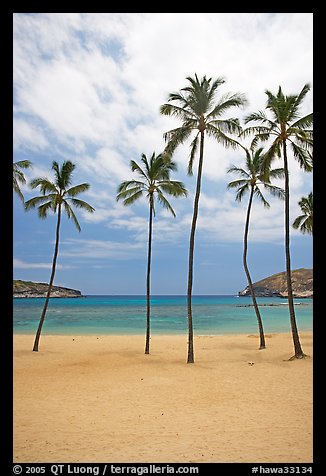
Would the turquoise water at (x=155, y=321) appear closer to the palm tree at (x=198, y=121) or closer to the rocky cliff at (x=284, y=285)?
the palm tree at (x=198, y=121)

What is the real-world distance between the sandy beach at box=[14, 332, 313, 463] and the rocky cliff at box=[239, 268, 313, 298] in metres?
122

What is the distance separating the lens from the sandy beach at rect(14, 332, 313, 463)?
5648 mm

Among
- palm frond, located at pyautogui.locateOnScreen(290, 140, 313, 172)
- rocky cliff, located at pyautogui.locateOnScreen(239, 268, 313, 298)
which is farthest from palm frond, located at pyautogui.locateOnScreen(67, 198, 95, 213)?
rocky cliff, located at pyautogui.locateOnScreen(239, 268, 313, 298)

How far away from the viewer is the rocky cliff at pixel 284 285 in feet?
419

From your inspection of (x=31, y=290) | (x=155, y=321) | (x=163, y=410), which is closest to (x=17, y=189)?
(x=163, y=410)

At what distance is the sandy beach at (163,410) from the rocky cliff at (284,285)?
122m

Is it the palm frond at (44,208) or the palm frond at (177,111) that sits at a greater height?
the palm frond at (177,111)

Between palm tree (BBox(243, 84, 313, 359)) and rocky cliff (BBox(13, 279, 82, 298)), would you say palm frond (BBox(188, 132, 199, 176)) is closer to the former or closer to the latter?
palm tree (BBox(243, 84, 313, 359))

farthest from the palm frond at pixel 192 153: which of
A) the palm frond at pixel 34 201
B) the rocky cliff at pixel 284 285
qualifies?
the rocky cliff at pixel 284 285

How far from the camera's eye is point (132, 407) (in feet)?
28.2

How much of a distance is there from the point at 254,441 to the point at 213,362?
9.21m

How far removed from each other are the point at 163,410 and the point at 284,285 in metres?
155

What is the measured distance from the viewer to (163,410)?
834cm

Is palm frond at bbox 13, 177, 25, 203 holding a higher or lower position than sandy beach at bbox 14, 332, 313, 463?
higher
